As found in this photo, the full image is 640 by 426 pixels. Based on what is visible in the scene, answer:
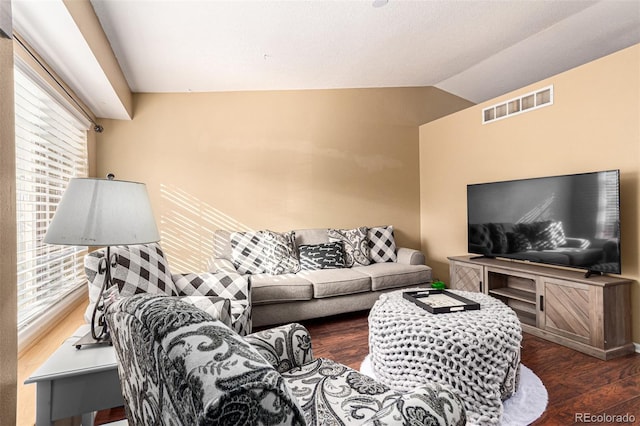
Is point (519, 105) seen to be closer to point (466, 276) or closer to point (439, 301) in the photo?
point (466, 276)

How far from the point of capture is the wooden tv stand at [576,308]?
7.84ft

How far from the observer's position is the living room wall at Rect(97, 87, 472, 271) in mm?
3855

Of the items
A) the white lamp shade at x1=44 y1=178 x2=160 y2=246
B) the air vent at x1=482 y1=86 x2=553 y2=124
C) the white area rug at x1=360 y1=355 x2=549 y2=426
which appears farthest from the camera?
the air vent at x1=482 y1=86 x2=553 y2=124

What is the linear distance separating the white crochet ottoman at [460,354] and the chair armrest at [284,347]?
2.12 feet

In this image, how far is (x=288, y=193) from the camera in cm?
417

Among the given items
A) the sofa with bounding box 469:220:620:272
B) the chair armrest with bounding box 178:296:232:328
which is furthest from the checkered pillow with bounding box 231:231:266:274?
the sofa with bounding box 469:220:620:272

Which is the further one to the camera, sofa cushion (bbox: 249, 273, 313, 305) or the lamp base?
sofa cushion (bbox: 249, 273, 313, 305)

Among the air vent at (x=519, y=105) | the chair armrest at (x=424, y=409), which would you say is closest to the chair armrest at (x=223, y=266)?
the chair armrest at (x=424, y=409)

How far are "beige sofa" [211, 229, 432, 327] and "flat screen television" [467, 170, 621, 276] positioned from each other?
82 cm

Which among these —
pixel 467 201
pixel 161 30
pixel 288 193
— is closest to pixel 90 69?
pixel 161 30

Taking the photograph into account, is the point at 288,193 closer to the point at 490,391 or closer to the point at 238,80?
the point at 238,80

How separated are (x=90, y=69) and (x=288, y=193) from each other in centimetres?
229

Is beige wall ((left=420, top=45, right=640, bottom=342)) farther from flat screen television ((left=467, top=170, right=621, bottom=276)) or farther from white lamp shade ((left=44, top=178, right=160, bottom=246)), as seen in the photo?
white lamp shade ((left=44, top=178, right=160, bottom=246))

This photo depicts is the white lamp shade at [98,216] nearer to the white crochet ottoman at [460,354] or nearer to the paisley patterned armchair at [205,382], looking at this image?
the paisley patterned armchair at [205,382]
